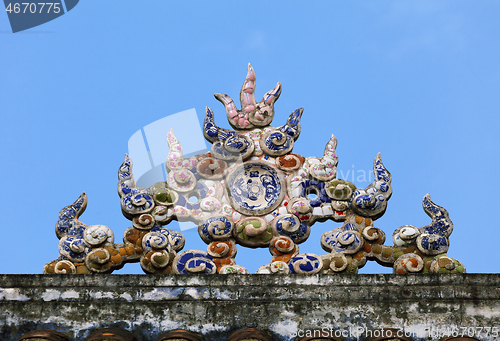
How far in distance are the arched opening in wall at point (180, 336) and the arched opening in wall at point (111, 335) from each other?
1.31 ft

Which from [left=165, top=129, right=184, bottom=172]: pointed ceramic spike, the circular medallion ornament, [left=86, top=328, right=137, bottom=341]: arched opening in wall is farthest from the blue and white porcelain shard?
[left=86, top=328, right=137, bottom=341]: arched opening in wall

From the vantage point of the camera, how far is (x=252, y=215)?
523 inches

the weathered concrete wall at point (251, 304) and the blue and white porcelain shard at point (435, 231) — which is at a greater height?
the blue and white porcelain shard at point (435, 231)

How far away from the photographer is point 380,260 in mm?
12781

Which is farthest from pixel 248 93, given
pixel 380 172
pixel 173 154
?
pixel 380 172

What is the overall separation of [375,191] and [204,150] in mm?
2865

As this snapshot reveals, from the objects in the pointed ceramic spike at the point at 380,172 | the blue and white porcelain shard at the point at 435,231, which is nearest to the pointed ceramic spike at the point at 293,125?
the pointed ceramic spike at the point at 380,172

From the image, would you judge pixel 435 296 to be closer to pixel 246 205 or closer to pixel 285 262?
pixel 285 262

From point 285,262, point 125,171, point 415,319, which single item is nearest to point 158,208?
point 125,171

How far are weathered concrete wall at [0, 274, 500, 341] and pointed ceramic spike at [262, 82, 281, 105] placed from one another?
12.0ft

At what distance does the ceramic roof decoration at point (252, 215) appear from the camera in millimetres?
12695

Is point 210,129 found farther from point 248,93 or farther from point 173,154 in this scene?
point 248,93

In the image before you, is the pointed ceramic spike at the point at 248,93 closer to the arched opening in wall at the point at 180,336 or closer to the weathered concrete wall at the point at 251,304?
the weathered concrete wall at the point at 251,304

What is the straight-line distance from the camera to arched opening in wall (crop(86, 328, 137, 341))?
11039mm
